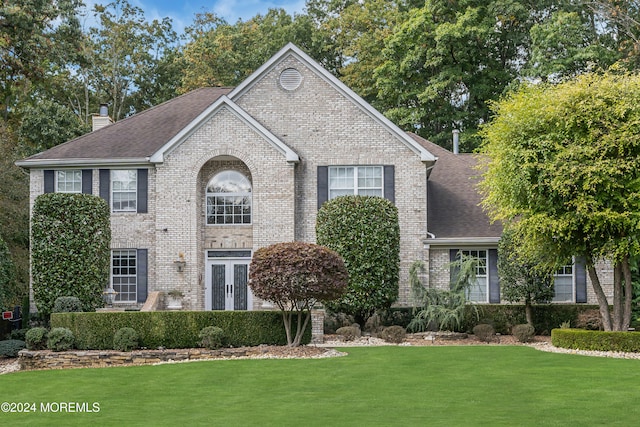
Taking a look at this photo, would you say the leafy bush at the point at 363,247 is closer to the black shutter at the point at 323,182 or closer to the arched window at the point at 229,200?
the black shutter at the point at 323,182

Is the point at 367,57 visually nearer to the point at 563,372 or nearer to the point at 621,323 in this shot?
the point at 621,323

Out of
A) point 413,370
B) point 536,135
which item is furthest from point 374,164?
point 413,370

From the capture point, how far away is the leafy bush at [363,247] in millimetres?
25594

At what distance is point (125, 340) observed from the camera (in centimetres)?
2136

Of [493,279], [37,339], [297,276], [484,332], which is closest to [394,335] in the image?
Answer: [484,332]

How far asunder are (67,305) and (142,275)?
345cm

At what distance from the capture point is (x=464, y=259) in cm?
2712

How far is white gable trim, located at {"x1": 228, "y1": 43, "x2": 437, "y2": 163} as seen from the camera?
91.0 feet

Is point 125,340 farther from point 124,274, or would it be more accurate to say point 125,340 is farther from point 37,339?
point 124,274

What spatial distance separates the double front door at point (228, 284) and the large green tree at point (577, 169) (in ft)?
30.7

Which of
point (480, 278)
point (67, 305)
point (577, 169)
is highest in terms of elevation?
point (577, 169)

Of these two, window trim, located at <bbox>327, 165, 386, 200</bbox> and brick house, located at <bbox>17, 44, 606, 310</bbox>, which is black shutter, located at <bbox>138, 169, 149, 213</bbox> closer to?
brick house, located at <bbox>17, 44, 606, 310</bbox>

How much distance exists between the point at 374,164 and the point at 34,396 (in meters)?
15.5

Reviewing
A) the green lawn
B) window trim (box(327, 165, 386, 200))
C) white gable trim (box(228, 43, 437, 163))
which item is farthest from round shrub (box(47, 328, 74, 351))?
white gable trim (box(228, 43, 437, 163))
